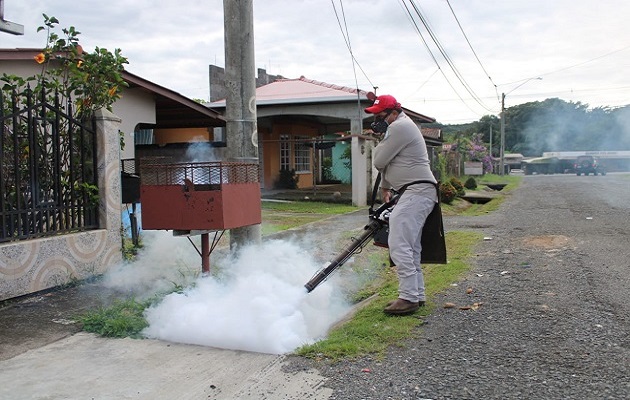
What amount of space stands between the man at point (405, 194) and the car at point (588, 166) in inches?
1917

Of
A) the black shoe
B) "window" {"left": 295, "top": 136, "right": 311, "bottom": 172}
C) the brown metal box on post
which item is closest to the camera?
the black shoe

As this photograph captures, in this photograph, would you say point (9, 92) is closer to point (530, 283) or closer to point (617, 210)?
point (530, 283)

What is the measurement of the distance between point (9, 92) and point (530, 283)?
579cm

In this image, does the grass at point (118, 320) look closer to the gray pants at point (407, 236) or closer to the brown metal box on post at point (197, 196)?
the brown metal box on post at point (197, 196)

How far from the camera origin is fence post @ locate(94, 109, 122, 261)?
21.4 ft

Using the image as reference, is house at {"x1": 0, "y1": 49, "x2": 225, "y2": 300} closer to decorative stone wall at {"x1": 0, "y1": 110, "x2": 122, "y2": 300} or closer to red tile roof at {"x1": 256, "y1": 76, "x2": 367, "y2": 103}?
decorative stone wall at {"x1": 0, "y1": 110, "x2": 122, "y2": 300}

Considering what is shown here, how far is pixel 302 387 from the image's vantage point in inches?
133

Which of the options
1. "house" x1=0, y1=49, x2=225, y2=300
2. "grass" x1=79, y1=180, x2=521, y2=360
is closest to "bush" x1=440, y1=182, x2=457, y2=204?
"grass" x1=79, y1=180, x2=521, y2=360

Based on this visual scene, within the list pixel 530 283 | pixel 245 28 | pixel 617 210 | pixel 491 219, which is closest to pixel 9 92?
pixel 245 28

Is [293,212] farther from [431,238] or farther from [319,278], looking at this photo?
[319,278]

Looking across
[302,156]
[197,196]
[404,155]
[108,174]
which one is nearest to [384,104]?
[404,155]

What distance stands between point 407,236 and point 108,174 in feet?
12.3

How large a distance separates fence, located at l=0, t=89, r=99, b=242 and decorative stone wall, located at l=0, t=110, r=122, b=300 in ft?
0.36

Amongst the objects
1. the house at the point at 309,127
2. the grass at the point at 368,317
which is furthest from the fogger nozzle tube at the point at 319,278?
the house at the point at 309,127
